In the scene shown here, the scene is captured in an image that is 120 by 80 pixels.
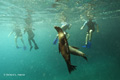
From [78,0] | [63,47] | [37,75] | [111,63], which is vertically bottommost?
[37,75]

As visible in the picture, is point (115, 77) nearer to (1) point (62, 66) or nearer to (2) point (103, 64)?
(2) point (103, 64)

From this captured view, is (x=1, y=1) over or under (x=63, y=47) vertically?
over

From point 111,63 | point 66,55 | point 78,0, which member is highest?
point 78,0

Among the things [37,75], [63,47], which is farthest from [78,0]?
[37,75]

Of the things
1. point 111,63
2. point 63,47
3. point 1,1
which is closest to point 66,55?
point 63,47

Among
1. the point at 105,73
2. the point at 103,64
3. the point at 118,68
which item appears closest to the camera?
the point at 105,73

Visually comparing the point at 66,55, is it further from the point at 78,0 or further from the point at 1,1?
the point at 1,1

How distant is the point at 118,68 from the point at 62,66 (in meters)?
15.4

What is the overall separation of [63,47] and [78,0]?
45.5 ft

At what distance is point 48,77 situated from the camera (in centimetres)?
2859

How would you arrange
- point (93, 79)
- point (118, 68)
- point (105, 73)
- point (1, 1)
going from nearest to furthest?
point (1, 1) → point (93, 79) → point (105, 73) → point (118, 68)

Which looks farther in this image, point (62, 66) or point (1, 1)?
point (62, 66)

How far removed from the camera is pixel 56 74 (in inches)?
1121

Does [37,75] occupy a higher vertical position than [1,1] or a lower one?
lower
